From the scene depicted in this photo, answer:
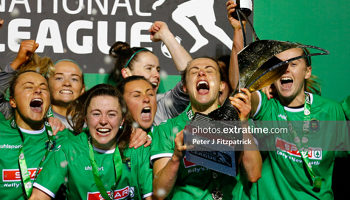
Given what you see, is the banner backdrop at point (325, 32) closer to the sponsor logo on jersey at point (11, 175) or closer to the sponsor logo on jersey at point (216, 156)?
the sponsor logo on jersey at point (216, 156)

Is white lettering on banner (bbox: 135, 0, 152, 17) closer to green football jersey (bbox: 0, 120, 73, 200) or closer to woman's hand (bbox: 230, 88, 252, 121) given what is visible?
green football jersey (bbox: 0, 120, 73, 200)

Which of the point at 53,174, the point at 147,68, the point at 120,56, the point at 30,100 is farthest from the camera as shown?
the point at 120,56

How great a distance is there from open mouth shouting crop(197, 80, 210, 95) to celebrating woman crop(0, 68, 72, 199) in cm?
99

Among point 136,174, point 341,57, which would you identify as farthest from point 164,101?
point 341,57

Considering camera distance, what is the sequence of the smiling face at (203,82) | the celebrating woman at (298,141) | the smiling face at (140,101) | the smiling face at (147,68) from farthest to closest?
the smiling face at (147,68), the smiling face at (140,101), the celebrating woman at (298,141), the smiling face at (203,82)

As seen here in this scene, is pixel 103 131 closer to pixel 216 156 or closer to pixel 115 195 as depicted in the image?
pixel 115 195

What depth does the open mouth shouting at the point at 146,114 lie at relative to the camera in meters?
2.58

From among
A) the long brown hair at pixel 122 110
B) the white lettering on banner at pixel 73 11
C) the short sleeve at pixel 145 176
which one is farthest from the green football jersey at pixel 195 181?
the white lettering on banner at pixel 73 11

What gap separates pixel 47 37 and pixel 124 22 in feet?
2.61

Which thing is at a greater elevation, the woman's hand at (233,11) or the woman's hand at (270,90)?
the woman's hand at (233,11)

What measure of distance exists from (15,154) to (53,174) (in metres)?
0.43

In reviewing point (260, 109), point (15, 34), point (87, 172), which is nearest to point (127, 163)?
point (87, 172)

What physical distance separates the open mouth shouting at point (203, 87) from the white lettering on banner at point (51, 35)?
1849 mm

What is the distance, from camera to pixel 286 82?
96.0 inches
